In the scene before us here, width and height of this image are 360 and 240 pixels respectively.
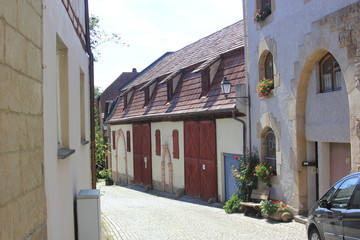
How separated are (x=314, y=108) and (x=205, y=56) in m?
9.82

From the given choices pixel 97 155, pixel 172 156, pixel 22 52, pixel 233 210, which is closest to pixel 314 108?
pixel 233 210

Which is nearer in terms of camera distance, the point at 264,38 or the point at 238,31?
the point at 264,38

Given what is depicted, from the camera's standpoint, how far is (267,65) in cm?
1412

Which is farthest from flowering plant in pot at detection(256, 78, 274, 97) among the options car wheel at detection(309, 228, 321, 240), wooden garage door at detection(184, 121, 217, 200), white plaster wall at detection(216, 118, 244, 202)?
car wheel at detection(309, 228, 321, 240)

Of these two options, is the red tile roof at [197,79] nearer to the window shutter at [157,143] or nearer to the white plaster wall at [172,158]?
the white plaster wall at [172,158]

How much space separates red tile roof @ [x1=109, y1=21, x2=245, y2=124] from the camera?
16.9 meters

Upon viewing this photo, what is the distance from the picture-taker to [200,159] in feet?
61.5

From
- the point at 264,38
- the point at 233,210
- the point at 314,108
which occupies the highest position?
the point at 264,38

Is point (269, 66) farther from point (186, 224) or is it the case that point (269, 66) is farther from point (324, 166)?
point (186, 224)

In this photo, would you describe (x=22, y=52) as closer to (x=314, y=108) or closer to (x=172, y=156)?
(x=314, y=108)

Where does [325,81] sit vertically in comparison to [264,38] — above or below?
below

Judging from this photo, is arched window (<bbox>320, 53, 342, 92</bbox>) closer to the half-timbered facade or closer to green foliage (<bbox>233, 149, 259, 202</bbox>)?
green foliage (<bbox>233, 149, 259, 202</bbox>)

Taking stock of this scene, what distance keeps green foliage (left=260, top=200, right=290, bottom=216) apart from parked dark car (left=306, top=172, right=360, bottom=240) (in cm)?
459

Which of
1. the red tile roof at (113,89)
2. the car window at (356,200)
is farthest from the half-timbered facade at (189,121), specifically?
the red tile roof at (113,89)
